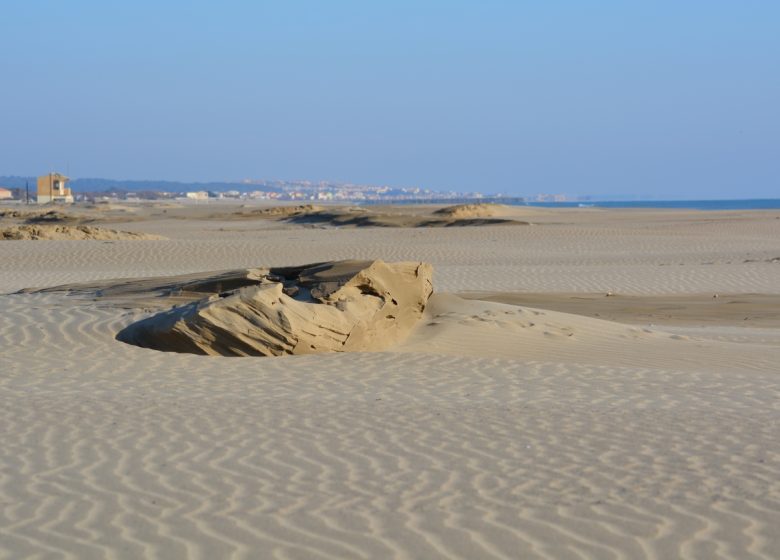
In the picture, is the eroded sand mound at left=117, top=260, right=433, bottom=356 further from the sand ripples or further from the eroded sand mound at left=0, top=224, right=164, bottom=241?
the eroded sand mound at left=0, top=224, right=164, bottom=241

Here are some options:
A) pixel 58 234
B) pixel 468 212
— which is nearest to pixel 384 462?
pixel 58 234

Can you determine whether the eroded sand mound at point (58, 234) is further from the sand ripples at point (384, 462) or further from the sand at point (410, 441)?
the sand ripples at point (384, 462)

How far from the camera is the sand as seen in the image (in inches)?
178

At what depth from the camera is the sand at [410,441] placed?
4.52m

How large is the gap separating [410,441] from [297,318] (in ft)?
13.2

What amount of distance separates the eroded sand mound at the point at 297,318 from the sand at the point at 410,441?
8.9 inches

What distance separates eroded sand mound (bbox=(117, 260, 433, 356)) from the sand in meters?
0.23

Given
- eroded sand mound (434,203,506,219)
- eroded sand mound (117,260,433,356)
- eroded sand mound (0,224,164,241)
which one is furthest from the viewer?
eroded sand mound (434,203,506,219)

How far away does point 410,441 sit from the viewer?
21.0ft

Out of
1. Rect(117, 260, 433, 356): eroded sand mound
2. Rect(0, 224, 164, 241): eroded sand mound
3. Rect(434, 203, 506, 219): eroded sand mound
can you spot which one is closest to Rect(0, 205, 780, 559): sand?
Rect(117, 260, 433, 356): eroded sand mound

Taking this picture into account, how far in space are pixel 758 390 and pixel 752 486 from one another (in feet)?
11.8

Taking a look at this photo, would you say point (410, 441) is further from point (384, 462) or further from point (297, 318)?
point (297, 318)

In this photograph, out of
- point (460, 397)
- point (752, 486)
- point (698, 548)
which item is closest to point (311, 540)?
point (698, 548)

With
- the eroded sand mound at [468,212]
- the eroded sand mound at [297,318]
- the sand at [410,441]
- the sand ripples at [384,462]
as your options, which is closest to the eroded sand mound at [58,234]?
the sand at [410,441]
